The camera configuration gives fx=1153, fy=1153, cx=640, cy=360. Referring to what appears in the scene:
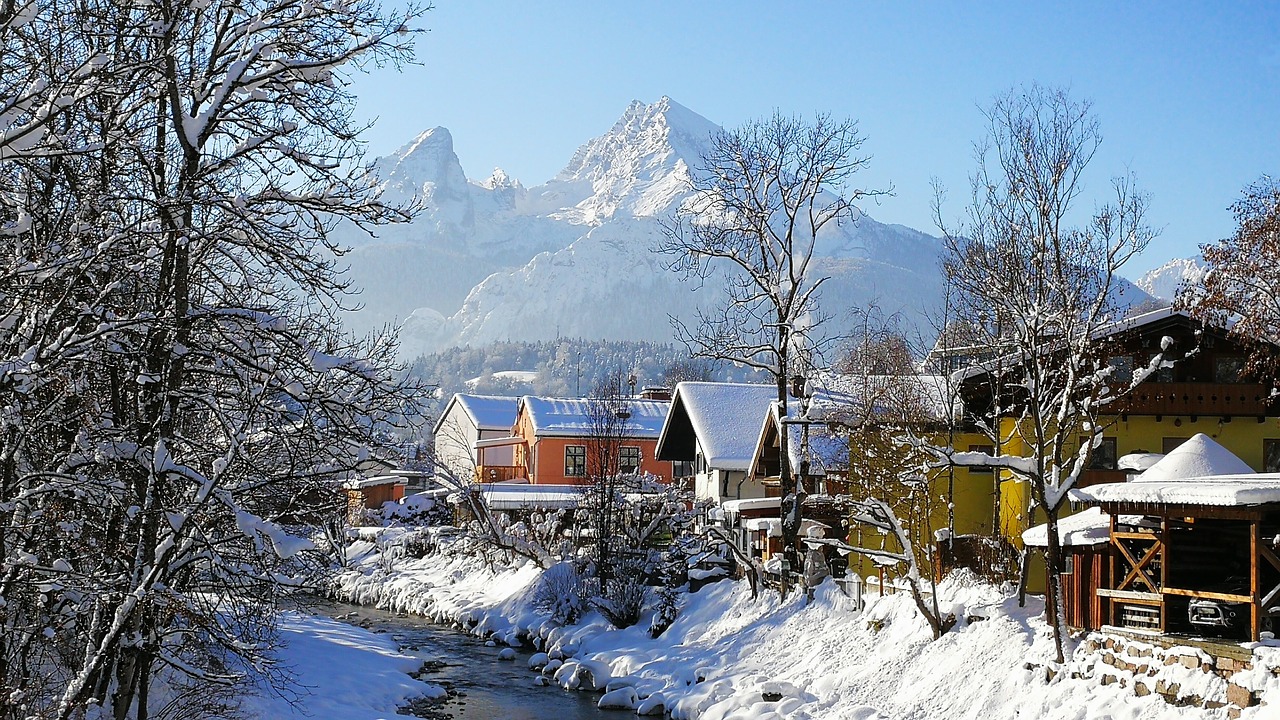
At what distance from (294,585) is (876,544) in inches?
943

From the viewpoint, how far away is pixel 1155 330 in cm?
2750

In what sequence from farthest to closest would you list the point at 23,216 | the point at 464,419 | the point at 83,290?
the point at 464,419, the point at 83,290, the point at 23,216

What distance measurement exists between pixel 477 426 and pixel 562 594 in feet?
155

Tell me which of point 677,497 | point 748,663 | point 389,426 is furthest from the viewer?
point 677,497

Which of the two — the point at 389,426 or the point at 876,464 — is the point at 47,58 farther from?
the point at 876,464

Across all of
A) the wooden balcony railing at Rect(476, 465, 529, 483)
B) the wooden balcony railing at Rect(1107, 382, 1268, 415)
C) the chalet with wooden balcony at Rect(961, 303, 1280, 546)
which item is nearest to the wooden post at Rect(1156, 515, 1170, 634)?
the chalet with wooden balcony at Rect(961, 303, 1280, 546)

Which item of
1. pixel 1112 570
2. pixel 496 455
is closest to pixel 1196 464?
pixel 1112 570

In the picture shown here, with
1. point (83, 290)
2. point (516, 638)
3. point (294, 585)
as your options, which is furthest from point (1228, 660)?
point (516, 638)

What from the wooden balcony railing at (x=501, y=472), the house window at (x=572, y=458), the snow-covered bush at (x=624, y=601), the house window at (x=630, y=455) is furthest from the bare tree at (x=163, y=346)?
the wooden balcony railing at (x=501, y=472)

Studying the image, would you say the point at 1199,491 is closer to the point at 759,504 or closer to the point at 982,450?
the point at 982,450

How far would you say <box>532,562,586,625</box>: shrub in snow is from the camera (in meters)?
34.0

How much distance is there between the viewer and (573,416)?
6706 centimetres

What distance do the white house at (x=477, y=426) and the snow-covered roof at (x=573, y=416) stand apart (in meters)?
8.54

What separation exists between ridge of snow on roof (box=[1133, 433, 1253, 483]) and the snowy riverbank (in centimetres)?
337
